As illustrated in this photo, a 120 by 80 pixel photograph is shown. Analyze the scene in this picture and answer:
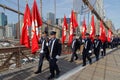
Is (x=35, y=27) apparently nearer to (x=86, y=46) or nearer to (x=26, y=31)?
(x=26, y=31)

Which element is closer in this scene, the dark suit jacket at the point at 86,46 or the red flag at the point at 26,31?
the red flag at the point at 26,31

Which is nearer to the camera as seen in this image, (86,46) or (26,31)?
(26,31)

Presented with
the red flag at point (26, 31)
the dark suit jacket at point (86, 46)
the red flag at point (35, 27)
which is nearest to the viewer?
the red flag at point (35, 27)

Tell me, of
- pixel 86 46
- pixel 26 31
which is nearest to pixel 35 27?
pixel 26 31

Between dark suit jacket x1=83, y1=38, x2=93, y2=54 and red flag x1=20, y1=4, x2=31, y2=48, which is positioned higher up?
red flag x1=20, y1=4, x2=31, y2=48

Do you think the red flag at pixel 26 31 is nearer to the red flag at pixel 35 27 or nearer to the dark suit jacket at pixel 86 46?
the red flag at pixel 35 27

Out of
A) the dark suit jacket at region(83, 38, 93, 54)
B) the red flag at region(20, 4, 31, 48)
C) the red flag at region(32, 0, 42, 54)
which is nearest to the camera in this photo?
the red flag at region(32, 0, 42, 54)

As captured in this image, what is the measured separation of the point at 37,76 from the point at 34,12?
2.39 meters

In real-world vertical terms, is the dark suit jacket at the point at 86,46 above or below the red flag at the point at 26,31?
below

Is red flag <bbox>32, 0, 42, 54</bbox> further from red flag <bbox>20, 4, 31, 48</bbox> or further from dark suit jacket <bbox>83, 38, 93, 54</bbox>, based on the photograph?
dark suit jacket <bbox>83, 38, 93, 54</bbox>

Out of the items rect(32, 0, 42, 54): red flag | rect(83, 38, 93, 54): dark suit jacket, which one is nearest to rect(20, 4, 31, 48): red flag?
rect(32, 0, 42, 54): red flag

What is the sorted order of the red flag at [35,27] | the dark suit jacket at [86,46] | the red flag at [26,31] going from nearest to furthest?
the red flag at [35,27]
the red flag at [26,31]
the dark suit jacket at [86,46]

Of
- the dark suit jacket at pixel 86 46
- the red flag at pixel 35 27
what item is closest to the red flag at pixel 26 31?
the red flag at pixel 35 27

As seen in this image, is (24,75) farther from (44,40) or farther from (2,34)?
(2,34)
